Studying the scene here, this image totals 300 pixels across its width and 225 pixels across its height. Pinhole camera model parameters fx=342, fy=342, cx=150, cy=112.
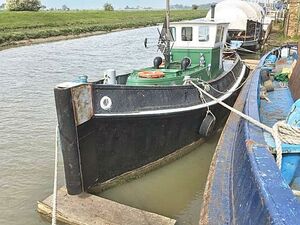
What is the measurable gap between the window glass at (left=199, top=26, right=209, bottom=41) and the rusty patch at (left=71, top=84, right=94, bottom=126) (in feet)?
15.0

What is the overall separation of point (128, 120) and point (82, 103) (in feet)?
3.06

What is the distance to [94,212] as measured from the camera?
5133mm

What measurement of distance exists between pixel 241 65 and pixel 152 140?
6.48 m

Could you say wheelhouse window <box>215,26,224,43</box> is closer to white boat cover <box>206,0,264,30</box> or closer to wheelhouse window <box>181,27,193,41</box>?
wheelhouse window <box>181,27,193,41</box>

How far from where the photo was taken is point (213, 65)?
361 inches

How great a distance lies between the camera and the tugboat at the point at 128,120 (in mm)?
5285

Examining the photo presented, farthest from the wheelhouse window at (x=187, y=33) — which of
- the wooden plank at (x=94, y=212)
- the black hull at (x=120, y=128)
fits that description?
the wooden plank at (x=94, y=212)

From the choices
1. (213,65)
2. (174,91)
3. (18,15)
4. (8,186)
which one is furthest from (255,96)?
(18,15)

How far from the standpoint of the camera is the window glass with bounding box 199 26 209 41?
888cm

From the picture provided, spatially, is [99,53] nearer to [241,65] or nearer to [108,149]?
[241,65]

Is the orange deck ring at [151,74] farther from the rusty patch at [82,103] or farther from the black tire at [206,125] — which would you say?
the rusty patch at [82,103]

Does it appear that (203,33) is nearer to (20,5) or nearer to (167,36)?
(167,36)

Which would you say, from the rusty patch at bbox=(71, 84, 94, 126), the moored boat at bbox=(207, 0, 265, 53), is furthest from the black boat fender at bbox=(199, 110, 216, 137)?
the moored boat at bbox=(207, 0, 265, 53)

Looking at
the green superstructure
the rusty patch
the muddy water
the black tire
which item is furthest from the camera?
the green superstructure
